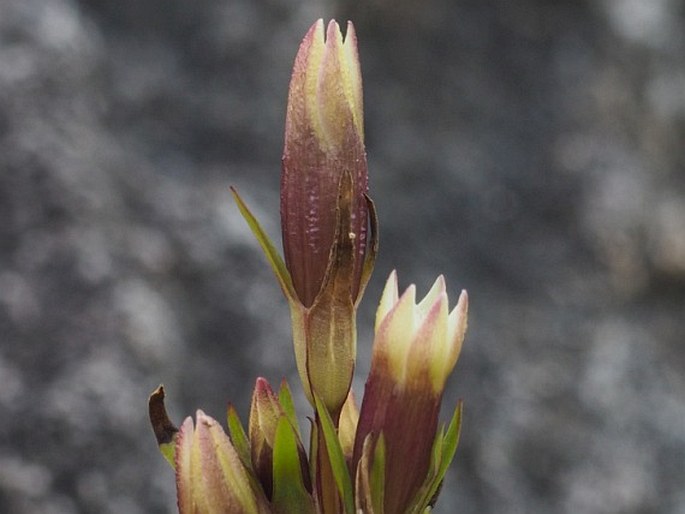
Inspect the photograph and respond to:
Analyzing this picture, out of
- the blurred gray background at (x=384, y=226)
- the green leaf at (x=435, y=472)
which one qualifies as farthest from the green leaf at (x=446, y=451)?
the blurred gray background at (x=384, y=226)

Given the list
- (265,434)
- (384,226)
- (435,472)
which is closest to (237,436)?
(265,434)

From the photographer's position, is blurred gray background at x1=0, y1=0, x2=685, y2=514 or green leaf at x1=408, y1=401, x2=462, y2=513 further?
blurred gray background at x1=0, y1=0, x2=685, y2=514

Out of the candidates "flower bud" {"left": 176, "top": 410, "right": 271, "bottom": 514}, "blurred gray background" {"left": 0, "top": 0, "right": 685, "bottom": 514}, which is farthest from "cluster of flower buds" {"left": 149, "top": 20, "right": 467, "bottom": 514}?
"blurred gray background" {"left": 0, "top": 0, "right": 685, "bottom": 514}

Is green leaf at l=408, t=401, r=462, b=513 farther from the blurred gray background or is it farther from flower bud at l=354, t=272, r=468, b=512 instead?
the blurred gray background

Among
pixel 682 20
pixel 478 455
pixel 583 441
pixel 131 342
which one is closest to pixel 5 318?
pixel 131 342

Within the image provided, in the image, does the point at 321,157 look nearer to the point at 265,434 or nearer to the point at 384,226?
the point at 265,434

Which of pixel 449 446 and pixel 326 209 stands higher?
pixel 326 209
